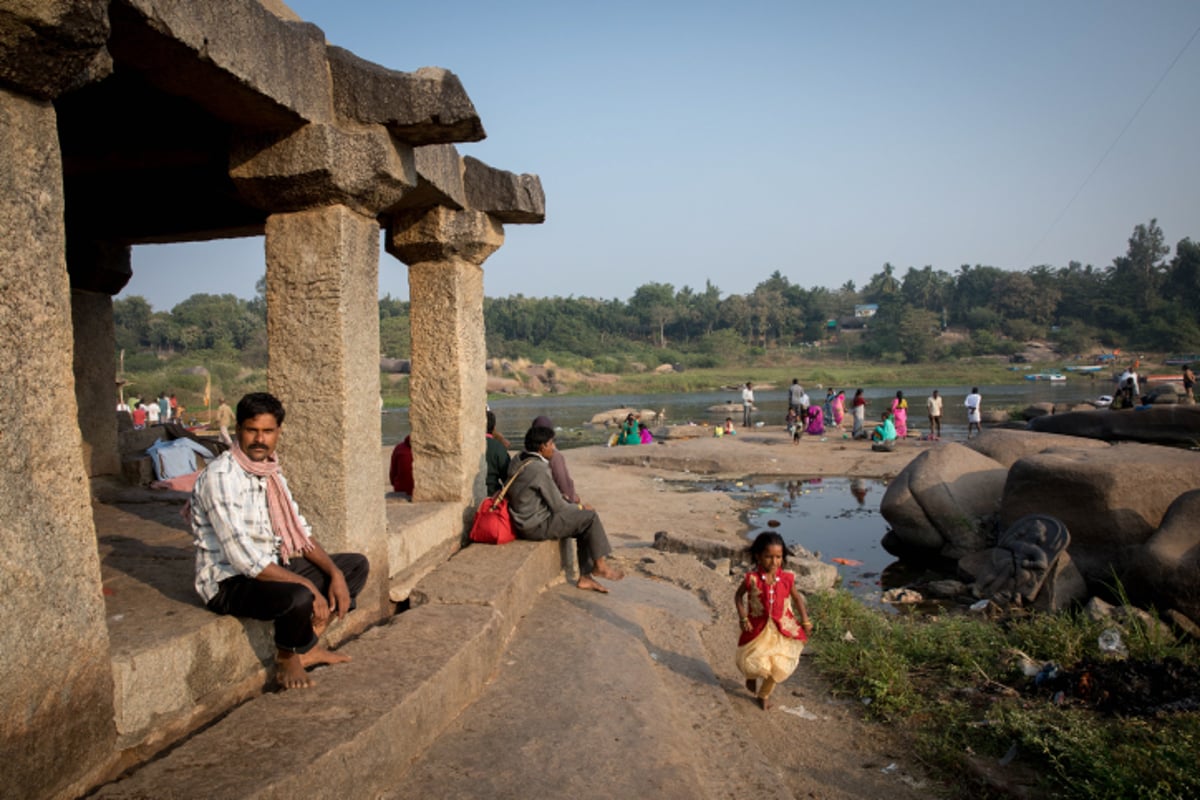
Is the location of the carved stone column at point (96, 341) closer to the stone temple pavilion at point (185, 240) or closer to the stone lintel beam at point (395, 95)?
the stone temple pavilion at point (185, 240)

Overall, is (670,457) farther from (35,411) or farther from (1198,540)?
(35,411)

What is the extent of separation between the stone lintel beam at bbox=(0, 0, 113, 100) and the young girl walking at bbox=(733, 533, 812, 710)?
351 cm

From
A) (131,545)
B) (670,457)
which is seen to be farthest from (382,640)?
(670,457)

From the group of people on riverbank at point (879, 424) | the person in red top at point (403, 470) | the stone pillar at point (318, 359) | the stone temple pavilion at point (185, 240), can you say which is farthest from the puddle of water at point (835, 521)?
the stone pillar at point (318, 359)

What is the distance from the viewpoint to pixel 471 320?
5.92 meters

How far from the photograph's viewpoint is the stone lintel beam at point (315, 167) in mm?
3668

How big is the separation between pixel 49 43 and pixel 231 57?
1087 millimetres

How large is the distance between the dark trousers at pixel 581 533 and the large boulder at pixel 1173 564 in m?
4.19

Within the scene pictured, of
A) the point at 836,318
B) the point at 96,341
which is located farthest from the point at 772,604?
the point at 836,318

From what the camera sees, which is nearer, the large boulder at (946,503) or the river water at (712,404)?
the large boulder at (946,503)

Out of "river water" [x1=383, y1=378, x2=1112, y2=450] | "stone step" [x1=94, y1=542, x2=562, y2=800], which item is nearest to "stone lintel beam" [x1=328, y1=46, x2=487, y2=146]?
"stone step" [x1=94, y1=542, x2=562, y2=800]

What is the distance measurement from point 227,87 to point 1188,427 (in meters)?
11.9

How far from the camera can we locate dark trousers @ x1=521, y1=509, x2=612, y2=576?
217 inches

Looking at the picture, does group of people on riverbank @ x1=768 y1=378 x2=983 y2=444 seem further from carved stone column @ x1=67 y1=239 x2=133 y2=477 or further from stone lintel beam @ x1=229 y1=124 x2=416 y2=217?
stone lintel beam @ x1=229 y1=124 x2=416 y2=217
